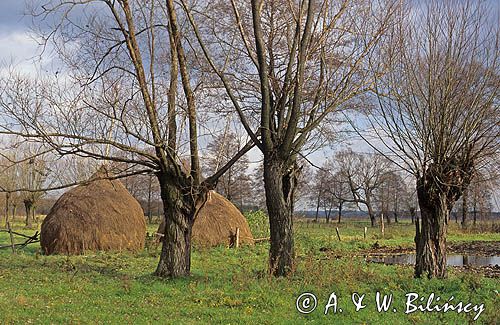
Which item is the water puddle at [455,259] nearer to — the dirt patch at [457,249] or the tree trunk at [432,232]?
the dirt patch at [457,249]

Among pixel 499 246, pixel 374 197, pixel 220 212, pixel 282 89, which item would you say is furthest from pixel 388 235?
pixel 374 197

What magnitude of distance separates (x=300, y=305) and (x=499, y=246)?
22.8 m

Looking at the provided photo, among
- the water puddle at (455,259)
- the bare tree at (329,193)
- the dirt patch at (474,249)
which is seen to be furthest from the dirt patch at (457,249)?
the bare tree at (329,193)

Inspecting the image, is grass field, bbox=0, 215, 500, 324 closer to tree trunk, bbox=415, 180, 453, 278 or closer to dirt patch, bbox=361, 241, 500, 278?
tree trunk, bbox=415, 180, 453, 278

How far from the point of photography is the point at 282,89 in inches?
488

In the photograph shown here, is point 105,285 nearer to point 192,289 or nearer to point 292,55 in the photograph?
point 192,289

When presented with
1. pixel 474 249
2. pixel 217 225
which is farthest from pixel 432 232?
pixel 474 249

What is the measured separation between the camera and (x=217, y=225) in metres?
22.3

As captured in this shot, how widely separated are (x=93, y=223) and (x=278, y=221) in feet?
33.0

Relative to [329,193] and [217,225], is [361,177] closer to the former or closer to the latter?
[329,193]

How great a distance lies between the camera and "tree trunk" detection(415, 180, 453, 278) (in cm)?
1148

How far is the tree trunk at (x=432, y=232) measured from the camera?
A: 11.5 m

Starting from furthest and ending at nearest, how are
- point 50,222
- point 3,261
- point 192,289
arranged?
point 50,222
point 3,261
point 192,289

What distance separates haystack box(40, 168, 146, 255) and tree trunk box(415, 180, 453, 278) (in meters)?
11.4
